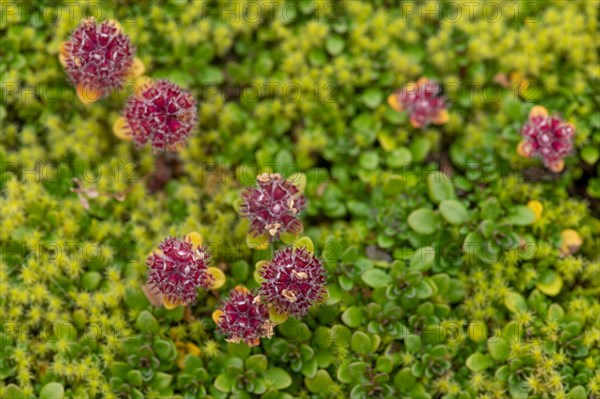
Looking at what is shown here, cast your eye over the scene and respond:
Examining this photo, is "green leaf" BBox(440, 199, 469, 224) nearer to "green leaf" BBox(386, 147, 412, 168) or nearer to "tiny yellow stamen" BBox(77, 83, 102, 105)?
"green leaf" BBox(386, 147, 412, 168)

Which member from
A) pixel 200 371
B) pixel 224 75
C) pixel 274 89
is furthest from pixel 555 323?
pixel 224 75

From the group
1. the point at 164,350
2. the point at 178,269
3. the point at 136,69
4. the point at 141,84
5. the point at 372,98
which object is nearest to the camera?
the point at 178,269

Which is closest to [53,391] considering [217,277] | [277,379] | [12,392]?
[12,392]

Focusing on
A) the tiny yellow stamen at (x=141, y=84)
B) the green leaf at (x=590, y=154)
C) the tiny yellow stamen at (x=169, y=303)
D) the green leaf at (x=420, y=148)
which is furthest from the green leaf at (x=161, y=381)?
the green leaf at (x=590, y=154)

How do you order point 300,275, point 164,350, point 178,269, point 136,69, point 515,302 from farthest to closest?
point 136,69, point 515,302, point 164,350, point 178,269, point 300,275

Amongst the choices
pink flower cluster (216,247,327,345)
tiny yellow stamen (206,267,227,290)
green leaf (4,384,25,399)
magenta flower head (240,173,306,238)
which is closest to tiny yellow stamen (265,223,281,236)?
magenta flower head (240,173,306,238)

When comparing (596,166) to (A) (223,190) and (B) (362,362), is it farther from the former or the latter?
(A) (223,190)

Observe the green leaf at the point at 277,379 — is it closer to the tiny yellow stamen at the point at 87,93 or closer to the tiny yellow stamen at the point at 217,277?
the tiny yellow stamen at the point at 217,277

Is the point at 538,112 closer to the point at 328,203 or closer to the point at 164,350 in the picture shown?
the point at 328,203
